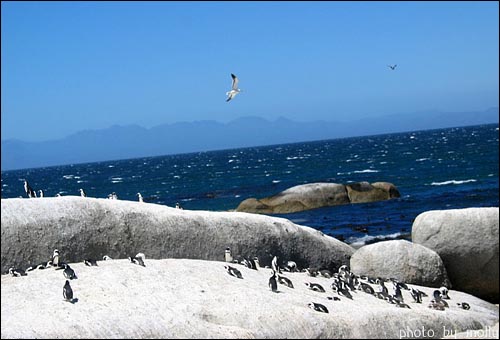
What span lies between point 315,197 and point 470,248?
29.3 meters

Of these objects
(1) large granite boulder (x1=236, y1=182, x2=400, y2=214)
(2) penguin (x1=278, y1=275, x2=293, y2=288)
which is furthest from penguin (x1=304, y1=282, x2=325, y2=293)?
(1) large granite boulder (x1=236, y1=182, x2=400, y2=214)

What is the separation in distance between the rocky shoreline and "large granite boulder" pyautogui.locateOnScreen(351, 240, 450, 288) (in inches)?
1.5

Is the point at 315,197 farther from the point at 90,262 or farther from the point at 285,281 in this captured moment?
the point at 90,262

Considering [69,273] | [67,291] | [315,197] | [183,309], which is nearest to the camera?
[67,291]

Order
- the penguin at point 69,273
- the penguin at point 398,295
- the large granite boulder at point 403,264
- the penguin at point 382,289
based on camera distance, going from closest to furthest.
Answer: the penguin at point 69,273 < the penguin at point 398,295 < the penguin at point 382,289 < the large granite boulder at point 403,264

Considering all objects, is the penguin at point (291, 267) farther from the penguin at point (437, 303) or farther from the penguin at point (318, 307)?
the penguin at point (318, 307)

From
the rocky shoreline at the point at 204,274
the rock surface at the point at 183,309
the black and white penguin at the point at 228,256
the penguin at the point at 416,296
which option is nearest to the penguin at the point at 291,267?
the rocky shoreline at the point at 204,274

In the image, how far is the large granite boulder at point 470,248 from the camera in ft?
82.8

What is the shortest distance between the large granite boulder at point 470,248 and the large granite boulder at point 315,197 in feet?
88.8

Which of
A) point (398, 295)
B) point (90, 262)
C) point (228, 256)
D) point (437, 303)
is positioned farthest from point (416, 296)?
point (90, 262)

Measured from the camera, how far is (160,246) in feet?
68.0

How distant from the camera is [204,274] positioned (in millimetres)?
18328

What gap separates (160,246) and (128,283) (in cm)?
402

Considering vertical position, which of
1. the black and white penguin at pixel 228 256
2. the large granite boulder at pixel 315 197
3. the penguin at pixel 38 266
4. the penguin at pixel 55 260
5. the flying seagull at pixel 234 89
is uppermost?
the flying seagull at pixel 234 89
